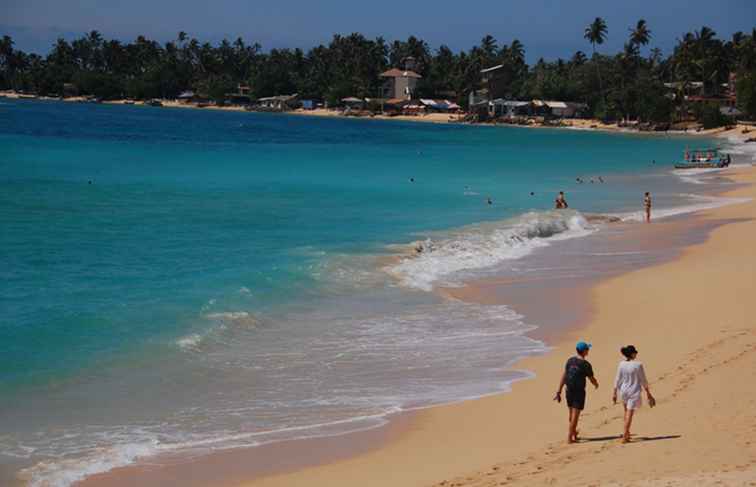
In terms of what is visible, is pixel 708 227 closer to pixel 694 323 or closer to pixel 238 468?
pixel 694 323

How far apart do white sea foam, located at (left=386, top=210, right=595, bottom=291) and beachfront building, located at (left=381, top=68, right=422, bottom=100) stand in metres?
132

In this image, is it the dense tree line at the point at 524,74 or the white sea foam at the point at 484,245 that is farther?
the dense tree line at the point at 524,74

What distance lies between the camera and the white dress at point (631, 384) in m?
10.3

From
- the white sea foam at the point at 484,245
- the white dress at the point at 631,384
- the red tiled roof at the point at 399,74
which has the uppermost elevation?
the red tiled roof at the point at 399,74

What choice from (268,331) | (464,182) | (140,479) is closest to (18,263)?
(268,331)

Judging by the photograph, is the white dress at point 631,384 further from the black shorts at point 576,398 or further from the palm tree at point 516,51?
the palm tree at point 516,51

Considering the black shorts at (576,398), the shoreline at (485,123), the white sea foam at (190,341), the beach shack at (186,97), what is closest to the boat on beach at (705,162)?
the shoreline at (485,123)

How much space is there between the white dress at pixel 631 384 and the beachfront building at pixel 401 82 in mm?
155685

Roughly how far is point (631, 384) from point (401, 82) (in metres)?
158

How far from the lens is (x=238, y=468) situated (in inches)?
415

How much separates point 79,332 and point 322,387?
18.7 feet

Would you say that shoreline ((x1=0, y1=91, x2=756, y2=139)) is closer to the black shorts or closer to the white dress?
the white dress

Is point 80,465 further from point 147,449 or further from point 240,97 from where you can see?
point 240,97

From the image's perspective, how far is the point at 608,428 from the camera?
11016 millimetres
